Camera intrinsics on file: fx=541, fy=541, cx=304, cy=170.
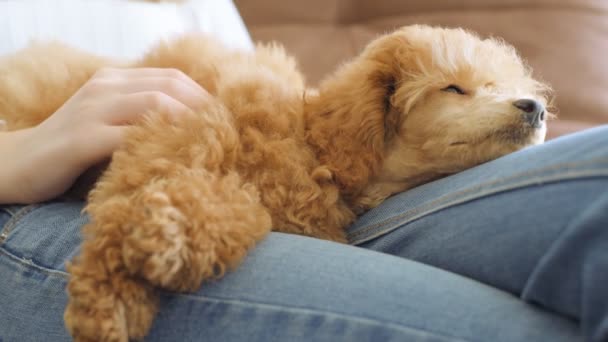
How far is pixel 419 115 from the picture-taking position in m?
0.87

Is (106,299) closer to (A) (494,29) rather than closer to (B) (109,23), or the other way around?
(B) (109,23)

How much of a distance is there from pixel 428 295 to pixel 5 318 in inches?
23.3

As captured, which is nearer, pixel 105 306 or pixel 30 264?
pixel 105 306

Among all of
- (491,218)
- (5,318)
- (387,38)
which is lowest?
(5,318)

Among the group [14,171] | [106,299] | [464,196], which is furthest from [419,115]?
[14,171]

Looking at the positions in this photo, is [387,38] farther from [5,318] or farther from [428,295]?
[5,318]

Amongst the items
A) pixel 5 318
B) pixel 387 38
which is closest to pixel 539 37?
pixel 387 38

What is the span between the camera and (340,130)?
86 cm

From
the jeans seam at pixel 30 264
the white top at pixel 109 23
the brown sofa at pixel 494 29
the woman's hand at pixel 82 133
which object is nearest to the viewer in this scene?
the jeans seam at pixel 30 264

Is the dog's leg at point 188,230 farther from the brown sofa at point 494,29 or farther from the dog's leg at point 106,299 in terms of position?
the brown sofa at point 494,29

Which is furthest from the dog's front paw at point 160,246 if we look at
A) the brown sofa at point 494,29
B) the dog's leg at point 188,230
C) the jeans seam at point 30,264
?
the brown sofa at point 494,29

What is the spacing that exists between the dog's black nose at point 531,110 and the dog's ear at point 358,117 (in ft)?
0.62

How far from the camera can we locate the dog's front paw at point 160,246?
0.62 m

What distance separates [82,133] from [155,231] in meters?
0.32
